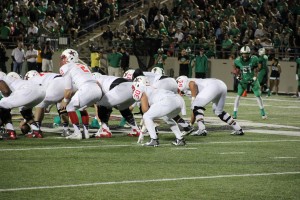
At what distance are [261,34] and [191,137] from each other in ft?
55.4

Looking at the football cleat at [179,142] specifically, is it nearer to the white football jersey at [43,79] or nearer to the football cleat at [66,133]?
the football cleat at [66,133]

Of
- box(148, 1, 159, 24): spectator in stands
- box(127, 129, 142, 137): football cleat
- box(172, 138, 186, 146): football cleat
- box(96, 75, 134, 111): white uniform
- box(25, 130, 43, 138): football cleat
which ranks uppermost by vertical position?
box(148, 1, 159, 24): spectator in stands

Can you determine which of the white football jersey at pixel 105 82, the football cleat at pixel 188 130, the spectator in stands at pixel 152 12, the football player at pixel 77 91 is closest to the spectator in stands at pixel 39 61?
the spectator in stands at pixel 152 12

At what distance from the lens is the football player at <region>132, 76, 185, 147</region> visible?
13984 millimetres

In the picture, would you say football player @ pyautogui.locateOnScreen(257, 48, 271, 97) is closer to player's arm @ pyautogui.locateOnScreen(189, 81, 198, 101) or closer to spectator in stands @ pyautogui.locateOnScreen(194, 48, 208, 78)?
spectator in stands @ pyautogui.locateOnScreen(194, 48, 208, 78)

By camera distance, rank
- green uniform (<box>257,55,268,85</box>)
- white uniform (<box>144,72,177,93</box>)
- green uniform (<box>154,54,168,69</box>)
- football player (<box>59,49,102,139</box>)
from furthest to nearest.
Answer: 1. green uniform (<box>154,54,168,69</box>)
2. green uniform (<box>257,55,268,85</box>)
3. white uniform (<box>144,72,177,93</box>)
4. football player (<box>59,49,102,139</box>)

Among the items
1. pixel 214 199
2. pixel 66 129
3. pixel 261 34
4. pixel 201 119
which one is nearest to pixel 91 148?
pixel 66 129

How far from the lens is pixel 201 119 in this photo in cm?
1652

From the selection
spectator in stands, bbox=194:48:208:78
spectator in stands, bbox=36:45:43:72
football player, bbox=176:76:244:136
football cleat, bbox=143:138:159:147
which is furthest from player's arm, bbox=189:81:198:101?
spectator in stands, bbox=36:45:43:72

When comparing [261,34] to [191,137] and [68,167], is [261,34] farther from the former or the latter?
[68,167]

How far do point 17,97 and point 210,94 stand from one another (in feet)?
12.6

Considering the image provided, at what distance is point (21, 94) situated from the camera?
15.3 meters

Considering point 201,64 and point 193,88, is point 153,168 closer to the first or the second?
point 193,88

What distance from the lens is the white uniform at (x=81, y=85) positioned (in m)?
15.6
